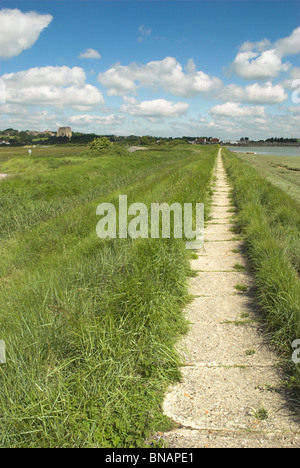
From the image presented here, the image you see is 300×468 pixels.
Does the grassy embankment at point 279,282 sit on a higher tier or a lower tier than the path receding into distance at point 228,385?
higher

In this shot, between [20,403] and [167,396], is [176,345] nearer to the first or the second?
[167,396]

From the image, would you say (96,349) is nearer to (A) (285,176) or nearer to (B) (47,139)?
(A) (285,176)

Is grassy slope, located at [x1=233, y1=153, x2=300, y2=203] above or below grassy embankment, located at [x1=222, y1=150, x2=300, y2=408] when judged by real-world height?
above

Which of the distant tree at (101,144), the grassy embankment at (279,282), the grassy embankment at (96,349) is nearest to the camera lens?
the grassy embankment at (96,349)

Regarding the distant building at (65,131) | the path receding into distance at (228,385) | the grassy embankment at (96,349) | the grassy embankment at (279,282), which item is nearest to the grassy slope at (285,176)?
the grassy embankment at (279,282)

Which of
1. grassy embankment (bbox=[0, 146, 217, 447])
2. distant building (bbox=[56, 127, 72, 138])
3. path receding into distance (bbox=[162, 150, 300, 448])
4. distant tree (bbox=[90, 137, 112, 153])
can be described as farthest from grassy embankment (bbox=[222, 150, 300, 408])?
distant building (bbox=[56, 127, 72, 138])

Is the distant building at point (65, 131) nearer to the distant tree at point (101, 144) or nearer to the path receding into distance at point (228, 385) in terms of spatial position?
the distant tree at point (101, 144)

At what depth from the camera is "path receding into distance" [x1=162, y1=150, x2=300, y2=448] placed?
1.96 m

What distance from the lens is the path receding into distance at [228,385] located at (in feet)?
6.42

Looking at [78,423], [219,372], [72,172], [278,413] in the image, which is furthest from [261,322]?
[72,172]

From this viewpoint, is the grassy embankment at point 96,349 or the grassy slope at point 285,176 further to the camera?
the grassy slope at point 285,176

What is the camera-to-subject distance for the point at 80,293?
318 cm

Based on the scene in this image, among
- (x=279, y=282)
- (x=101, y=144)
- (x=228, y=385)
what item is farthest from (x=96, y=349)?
(x=101, y=144)

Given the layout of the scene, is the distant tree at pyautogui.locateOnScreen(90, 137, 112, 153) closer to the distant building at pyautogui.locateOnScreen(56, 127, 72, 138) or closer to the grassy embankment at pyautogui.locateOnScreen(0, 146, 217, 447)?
the grassy embankment at pyautogui.locateOnScreen(0, 146, 217, 447)
